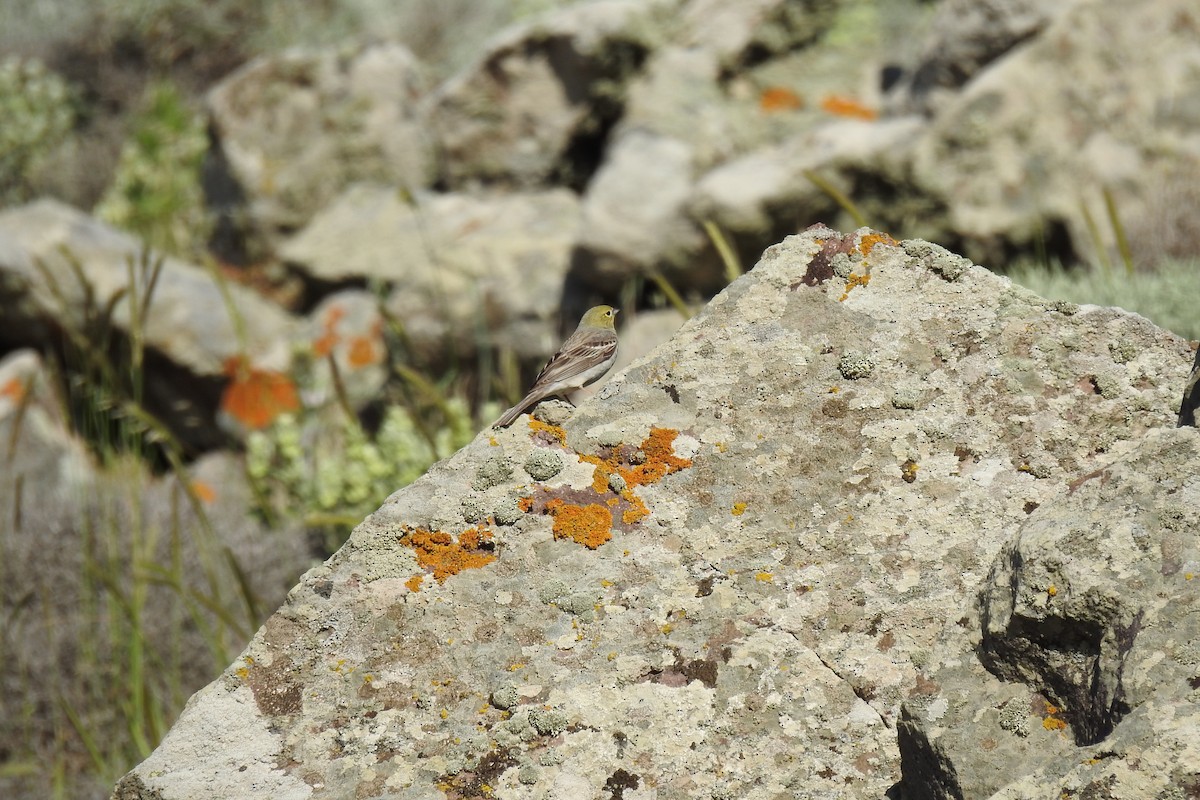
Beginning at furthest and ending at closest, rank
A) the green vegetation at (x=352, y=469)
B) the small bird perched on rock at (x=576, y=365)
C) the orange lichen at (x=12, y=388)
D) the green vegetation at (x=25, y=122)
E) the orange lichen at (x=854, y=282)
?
the green vegetation at (x=25, y=122), the orange lichen at (x=12, y=388), the green vegetation at (x=352, y=469), the small bird perched on rock at (x=576, y=365), the orange lichen at (x=854, y=282)

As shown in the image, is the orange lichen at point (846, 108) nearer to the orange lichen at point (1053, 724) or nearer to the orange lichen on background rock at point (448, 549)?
the orange lichen on background rock at point (448, 549)

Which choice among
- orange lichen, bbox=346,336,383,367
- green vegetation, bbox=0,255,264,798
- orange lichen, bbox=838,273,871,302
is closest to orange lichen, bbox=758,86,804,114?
orange lichen, bbox=346,336,383,367

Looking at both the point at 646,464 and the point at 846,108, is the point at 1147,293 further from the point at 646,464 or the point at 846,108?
the point at 846,108

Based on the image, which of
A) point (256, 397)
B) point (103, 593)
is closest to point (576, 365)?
point (103, 593)

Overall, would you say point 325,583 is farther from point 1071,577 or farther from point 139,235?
point 139,235

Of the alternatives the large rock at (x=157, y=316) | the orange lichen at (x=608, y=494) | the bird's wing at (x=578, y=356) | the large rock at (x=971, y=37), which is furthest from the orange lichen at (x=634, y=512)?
the large rock at (x=971, y=37)

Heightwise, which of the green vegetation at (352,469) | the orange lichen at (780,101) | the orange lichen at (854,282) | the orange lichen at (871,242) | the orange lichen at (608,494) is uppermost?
the orange lichen at (871,242)

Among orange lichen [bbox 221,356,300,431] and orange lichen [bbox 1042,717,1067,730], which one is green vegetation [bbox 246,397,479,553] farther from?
orange lichen [bbox 1042,717,1067,730]
